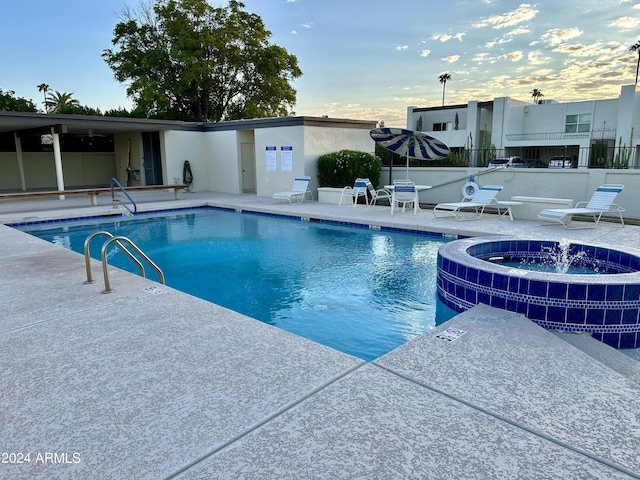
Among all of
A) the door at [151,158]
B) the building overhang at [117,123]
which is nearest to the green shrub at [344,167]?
the building overhang at [117,123]

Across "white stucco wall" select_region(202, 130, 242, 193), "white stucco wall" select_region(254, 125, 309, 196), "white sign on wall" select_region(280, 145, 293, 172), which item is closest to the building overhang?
"white stucco wall" select_region(254, 125, 309, 196)

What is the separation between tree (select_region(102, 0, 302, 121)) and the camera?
23.5 meters

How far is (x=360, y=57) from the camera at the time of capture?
16.9 m

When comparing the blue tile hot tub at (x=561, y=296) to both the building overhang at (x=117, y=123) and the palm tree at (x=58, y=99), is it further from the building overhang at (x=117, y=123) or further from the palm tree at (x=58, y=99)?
the palm tree at (x=58, y=99)

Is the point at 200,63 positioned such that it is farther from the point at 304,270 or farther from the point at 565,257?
the point at 565,257

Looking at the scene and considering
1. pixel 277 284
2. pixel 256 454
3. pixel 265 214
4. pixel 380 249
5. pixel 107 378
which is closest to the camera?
pixel 256 454

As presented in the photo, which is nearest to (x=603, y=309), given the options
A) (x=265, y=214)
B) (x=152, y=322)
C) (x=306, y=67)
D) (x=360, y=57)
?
(x=152, y=322)

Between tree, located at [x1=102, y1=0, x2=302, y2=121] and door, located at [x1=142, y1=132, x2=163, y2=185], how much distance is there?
728 centimetres

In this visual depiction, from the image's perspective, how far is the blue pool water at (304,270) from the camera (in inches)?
181

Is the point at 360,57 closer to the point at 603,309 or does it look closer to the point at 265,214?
the point at 265,214

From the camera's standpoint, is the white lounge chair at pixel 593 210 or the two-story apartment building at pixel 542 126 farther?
the two-story apartment building at pixel 542 126

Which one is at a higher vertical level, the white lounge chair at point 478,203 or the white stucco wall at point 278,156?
the white stucco wall at point 278,156

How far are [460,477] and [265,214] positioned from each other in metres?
10.7

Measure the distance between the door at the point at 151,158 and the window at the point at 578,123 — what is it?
24638 mm
